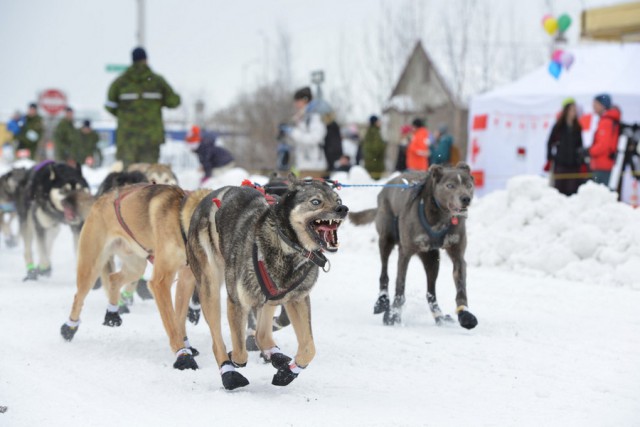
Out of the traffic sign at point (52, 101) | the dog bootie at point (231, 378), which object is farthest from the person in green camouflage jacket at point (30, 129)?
the dog bootie at point (231, 378)

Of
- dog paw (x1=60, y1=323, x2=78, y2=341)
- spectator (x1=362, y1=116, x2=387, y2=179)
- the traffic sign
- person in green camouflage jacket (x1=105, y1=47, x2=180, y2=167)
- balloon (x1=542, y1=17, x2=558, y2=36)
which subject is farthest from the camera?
the traffic sign

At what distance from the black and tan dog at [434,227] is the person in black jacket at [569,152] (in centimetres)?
516

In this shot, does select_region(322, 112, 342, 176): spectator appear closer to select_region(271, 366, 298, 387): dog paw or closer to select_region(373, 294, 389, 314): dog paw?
select_region(373, 294, 389, 314): dog paw

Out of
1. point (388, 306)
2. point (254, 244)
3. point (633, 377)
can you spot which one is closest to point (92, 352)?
point (254, 244)

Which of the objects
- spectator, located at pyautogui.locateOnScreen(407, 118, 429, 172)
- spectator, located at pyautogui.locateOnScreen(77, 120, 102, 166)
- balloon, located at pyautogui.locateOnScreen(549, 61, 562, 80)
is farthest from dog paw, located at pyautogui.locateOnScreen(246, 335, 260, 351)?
spectator, located at pyautogui.locateOnScreen(77, 120, 102, 166)

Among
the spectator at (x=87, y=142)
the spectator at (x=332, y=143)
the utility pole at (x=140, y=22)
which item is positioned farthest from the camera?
the utility pole at (x=140, y=22)

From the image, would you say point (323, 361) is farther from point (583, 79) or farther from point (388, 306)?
point (583, 79)

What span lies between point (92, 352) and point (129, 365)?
525 mm

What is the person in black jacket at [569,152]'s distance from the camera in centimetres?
1199

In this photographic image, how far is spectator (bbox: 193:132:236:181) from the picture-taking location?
1429 centimetres

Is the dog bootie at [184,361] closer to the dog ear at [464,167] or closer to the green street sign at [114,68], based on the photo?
the dog ear at [464,167]

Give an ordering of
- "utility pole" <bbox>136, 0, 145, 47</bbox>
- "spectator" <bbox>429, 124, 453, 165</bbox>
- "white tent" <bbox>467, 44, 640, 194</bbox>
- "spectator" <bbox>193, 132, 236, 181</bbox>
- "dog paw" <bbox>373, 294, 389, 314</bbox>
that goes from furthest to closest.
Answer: "utility pole" <bbox>136, 0, 145, 47</bbox> → "white tent" <bbox>467, 44, 640, 194</bbox> → "spectator" <bbox>429, 124, 453, 165</bbox> → "spectator" <bbox>193, 132, 236, 181</bbox> → "dog paw" <bbox>373, 294, 389, 314</bbox>

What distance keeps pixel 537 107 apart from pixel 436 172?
1031 centimetres

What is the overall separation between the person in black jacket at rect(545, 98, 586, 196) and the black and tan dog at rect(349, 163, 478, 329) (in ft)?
16.9
